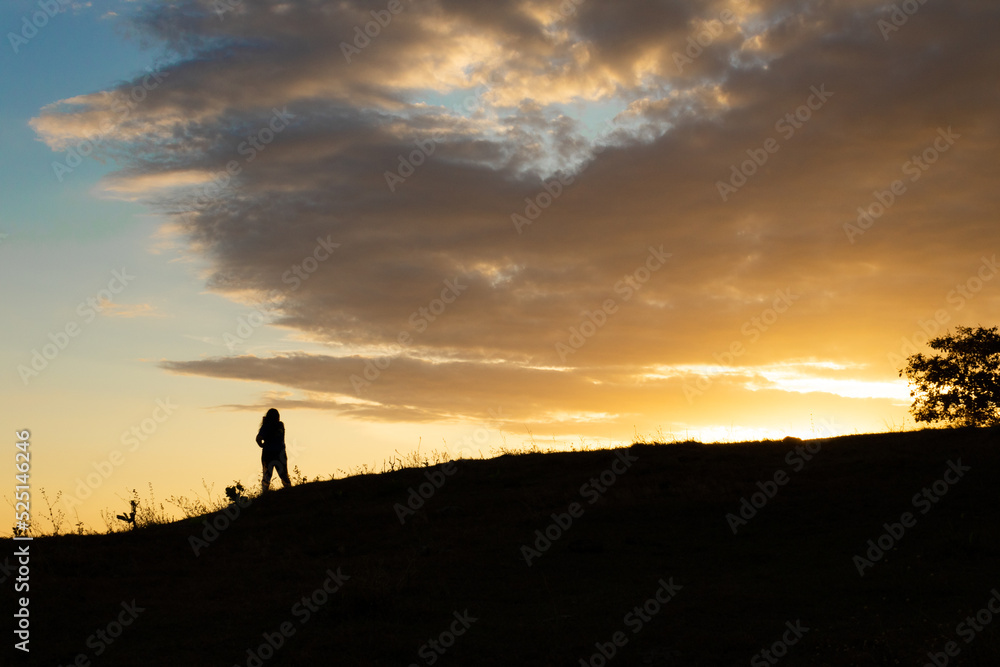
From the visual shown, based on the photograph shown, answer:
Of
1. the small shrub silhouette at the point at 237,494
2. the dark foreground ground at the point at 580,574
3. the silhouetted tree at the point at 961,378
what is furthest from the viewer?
the silhouetted tree at the point at 961,378

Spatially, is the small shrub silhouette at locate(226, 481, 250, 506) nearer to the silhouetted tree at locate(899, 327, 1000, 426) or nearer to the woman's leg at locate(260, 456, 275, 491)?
the woman's leg at locate(260, 456, 275, 491)

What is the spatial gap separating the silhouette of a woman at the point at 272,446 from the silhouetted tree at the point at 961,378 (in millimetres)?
31525

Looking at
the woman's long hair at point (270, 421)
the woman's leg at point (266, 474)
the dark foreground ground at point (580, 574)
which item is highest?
the woman's long hair at point (270, 421)

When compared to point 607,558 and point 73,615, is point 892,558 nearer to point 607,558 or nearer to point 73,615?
point 607,558

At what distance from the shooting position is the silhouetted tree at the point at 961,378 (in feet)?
124

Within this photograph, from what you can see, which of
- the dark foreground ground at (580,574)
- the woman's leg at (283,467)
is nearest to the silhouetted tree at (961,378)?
the dark foreground ground at (580,574)

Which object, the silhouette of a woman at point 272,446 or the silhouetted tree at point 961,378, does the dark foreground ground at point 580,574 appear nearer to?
the silhouette of a woman at point 272,446

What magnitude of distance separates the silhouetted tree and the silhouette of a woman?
3152 cm

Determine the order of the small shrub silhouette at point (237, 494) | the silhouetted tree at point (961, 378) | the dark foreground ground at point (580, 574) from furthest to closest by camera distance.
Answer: the silhouetted tree at point (961, 378), the small shrub silhouette at point (237, 494), the dark foreground ground at point (580, 574)

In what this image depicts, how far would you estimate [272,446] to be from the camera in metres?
24.4

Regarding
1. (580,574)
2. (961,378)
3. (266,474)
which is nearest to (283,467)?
(266,474)

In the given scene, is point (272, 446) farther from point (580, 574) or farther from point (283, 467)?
point (580, 574)

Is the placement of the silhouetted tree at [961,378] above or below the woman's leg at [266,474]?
above

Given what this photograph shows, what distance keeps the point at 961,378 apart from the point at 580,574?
32.6m
